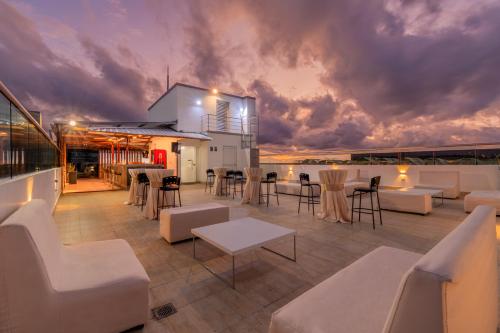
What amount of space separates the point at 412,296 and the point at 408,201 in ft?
17.8

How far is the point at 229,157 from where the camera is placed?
525 inches

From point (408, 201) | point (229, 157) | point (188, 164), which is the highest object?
point (229, 157)

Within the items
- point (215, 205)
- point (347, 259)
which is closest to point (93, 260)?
point (215, 205)

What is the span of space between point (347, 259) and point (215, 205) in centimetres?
220

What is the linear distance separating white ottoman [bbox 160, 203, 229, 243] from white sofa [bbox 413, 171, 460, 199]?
6778mm

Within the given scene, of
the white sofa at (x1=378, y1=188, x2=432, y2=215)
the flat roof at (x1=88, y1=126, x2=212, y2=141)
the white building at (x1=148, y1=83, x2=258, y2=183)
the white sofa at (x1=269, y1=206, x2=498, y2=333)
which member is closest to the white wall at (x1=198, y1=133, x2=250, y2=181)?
the white building at (x1=148, y1=83, x2=258, y2=183)

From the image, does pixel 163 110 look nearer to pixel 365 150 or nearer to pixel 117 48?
pixel 117 48

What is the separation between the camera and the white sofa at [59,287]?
110 cm

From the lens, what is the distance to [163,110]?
14.6 m

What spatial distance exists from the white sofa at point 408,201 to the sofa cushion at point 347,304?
427 centimetres

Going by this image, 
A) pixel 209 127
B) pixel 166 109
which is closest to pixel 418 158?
pixel 209 127

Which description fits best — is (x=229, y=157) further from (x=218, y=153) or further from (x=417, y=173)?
(x=417, y=173)

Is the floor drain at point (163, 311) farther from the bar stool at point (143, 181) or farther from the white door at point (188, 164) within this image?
the white door at point (188, 164)

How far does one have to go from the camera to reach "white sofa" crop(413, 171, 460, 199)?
6.46 meters
